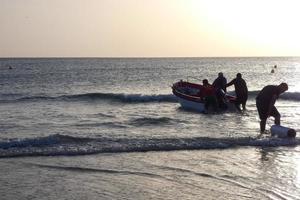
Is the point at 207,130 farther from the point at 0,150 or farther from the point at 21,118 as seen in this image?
the point at 21,118

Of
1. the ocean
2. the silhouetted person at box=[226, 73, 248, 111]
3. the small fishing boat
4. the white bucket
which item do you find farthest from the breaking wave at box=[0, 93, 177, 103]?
the white bucket

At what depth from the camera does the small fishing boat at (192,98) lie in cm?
1972

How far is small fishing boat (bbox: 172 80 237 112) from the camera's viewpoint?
19719mm

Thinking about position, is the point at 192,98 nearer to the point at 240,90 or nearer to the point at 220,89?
the point at 220,89

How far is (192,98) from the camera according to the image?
2084cm

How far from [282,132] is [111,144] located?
4.21 m

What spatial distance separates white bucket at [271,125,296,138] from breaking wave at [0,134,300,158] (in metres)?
0.20

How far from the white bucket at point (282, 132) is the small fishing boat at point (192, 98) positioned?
700 cm

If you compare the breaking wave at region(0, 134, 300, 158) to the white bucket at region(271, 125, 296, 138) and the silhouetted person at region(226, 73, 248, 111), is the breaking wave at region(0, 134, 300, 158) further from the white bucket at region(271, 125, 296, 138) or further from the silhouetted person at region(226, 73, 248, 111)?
Answer: the silhouetted person at region(226, 73, 248, 111)

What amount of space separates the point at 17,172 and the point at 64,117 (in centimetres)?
979

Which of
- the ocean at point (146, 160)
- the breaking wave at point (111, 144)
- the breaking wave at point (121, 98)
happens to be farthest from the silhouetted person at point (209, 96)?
the breaking wave at point (121, 98)

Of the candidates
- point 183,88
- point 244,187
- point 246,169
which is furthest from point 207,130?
point 183,88

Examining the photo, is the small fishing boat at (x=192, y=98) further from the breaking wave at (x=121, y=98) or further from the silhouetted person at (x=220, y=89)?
the breaking wave at (x=121, y=98)

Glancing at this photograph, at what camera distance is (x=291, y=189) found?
Answer: 24.6ft
